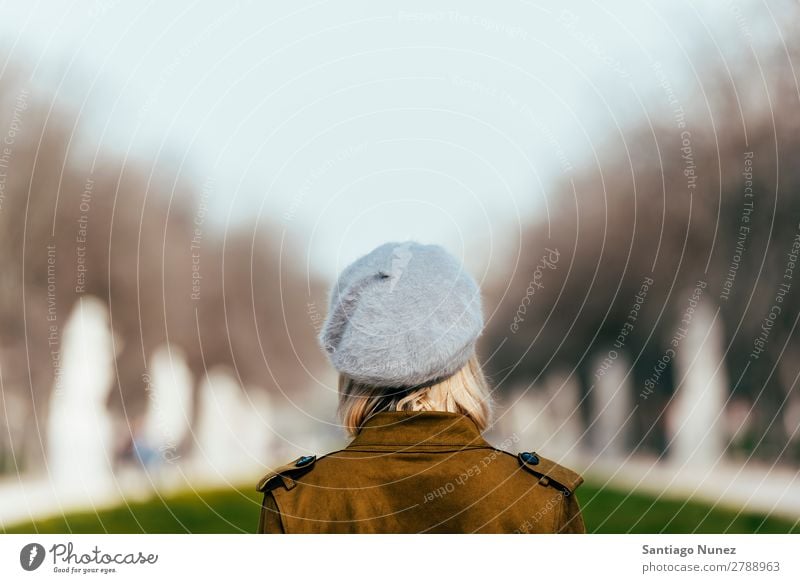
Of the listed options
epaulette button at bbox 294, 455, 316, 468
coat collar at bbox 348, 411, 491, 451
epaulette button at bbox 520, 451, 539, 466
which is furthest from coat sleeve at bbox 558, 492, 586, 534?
epaulette button at bbox 294, 455, 316, 468

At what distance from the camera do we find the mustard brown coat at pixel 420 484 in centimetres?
309

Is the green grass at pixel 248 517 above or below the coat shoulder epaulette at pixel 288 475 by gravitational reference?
below

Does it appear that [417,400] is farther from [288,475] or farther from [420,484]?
[288,475]

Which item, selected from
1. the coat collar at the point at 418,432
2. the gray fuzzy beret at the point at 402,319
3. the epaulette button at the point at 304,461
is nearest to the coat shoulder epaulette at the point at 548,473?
the coat collar at the point at 418,432

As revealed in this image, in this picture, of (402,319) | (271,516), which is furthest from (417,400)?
(271,516)

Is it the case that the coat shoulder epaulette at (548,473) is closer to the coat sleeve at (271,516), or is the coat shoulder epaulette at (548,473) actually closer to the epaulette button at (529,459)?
the epaulette button at (529,459)

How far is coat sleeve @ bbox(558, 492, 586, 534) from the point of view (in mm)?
3181

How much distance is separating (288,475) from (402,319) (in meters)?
0.59

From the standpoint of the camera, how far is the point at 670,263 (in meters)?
16.0

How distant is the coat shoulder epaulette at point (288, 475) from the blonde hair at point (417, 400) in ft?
0.53
